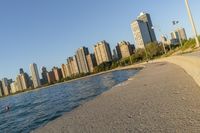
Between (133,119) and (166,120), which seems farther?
(133,119)

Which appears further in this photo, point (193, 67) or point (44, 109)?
point (44, 109)

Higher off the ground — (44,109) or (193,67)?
(193,67)

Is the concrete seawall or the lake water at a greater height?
the concrete seawall

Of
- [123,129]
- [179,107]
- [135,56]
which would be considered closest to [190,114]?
[179,107]

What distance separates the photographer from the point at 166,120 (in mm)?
9039

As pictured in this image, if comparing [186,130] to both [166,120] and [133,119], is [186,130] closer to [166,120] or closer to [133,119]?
[166,120]

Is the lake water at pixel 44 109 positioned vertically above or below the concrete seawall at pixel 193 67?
below

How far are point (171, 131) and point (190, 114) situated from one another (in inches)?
70.1

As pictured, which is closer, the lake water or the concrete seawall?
the concrete seawall

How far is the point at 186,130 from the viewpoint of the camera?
750 centimetres

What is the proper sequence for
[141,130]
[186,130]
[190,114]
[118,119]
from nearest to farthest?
[186,130]
[141,130]
[190,114]
[118,119]

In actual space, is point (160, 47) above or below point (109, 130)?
above

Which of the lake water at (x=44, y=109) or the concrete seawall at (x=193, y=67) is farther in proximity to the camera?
the lake water at (x=44, y=109)

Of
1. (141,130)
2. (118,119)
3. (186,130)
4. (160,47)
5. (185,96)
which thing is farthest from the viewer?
(160,47)
